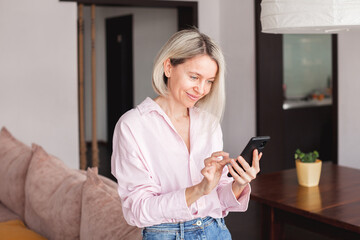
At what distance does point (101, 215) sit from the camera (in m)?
1.97

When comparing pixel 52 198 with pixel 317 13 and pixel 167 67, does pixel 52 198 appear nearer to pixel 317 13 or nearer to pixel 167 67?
pixel 167 67

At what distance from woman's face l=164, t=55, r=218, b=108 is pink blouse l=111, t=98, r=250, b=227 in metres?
0.08

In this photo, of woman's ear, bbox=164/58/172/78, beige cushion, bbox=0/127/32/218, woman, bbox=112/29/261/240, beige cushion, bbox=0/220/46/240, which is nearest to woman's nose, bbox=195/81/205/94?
woman, bbox=112/29/261/240

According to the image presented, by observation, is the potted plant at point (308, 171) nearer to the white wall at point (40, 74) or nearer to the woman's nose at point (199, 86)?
the woman's nose at point (199, 86)

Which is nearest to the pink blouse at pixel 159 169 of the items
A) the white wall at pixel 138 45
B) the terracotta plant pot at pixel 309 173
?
the terracotta plant pot at pixel 309 173

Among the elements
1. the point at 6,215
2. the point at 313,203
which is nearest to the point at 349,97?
the point at 313,203

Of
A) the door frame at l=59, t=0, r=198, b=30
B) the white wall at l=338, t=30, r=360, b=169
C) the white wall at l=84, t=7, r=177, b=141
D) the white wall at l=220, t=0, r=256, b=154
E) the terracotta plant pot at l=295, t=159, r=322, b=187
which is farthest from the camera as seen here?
the white wall at l=84, t=7, r=177, b=141

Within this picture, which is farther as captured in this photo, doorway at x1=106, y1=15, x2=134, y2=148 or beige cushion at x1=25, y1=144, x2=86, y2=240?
doorway at x1=106, y1=15, x2=134, y2=148

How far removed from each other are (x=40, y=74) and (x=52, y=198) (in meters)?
3.22

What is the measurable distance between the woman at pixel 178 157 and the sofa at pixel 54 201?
0.36 metres

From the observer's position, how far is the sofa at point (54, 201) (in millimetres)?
1969

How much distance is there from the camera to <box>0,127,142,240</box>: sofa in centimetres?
197

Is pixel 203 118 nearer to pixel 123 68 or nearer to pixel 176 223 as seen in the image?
pixel 176 223

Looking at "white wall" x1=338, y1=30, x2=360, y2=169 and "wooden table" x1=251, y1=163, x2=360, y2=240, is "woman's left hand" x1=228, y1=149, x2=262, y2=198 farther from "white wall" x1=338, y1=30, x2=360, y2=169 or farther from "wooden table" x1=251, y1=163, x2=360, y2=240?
"white wall" x1=338, y1=30, x2=360, y2=169
